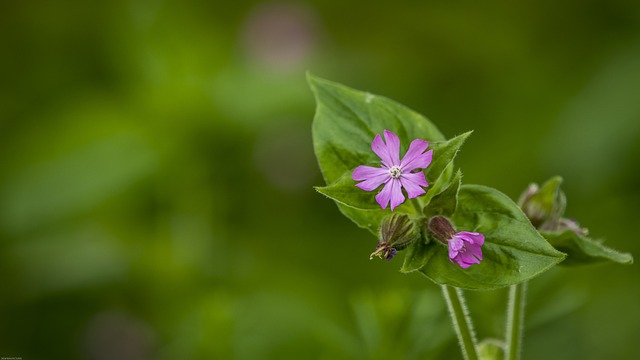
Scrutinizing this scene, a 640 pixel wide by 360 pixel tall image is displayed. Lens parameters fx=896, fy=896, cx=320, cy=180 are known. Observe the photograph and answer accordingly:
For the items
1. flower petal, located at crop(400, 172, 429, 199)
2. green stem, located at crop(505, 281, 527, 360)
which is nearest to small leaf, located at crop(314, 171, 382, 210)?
flower petal, located at crop(400, 172, 429, 199)

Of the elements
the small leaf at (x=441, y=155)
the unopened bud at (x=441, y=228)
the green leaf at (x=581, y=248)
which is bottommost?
the green leaf at (x=581, y=248)

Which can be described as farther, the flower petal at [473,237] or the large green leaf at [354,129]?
the large green leaf at [354,129]

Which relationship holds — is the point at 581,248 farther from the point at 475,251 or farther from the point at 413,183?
the point at 413,183

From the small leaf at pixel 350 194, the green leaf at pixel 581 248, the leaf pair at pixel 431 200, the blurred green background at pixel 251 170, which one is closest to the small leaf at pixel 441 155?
the leaf pair at pixel 431 200

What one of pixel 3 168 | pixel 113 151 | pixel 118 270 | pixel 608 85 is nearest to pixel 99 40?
pixel 3 168

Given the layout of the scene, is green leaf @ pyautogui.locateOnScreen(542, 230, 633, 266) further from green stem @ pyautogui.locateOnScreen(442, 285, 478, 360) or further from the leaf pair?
green stem @ pyautogui.locateOnScreen(442, 285, 478, 360)

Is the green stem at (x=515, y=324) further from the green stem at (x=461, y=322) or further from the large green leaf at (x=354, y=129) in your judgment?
the large green leaf at (x=354, y=129)

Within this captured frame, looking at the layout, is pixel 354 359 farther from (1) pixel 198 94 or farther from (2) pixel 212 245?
(1) pixel 198 94
